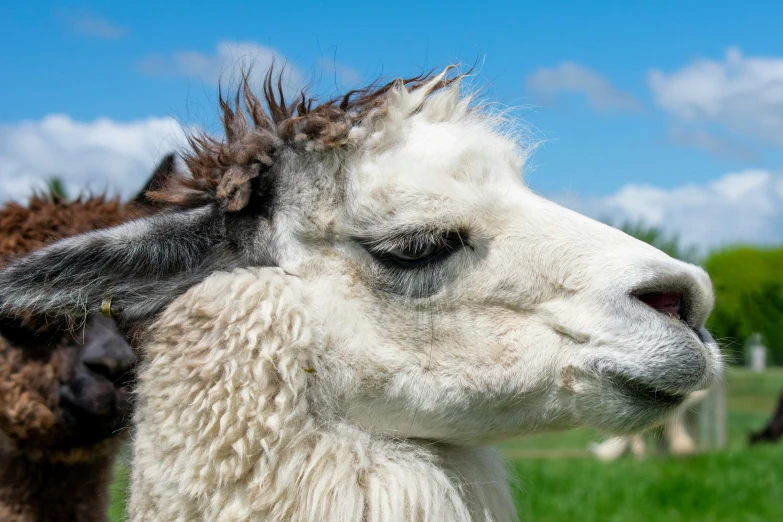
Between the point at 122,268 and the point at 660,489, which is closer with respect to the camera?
the point at 122,268

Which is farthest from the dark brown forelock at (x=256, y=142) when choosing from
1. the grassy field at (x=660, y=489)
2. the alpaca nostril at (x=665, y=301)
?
the grassy field at (x=660, y=489)

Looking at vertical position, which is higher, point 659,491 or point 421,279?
point 659,491

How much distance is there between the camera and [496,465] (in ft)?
8.28

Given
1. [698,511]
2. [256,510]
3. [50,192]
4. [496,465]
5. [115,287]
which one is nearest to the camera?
[256,510]

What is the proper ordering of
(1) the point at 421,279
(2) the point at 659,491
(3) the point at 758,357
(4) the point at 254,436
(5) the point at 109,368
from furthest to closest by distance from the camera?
(3) the point at 758,357, (2) the point at 659,491, (5) the point at 109,368, (1) the point at 421,279, (4) the point at 254,436

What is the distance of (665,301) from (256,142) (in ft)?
3.92

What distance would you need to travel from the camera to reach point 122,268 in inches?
88.2

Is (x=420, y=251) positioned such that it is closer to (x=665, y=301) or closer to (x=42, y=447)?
(x=665, y=301)

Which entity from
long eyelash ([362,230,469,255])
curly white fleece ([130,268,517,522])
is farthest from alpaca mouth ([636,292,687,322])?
A: curly white fleece ([130,268,517,522])

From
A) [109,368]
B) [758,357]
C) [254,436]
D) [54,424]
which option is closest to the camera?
[254,436]

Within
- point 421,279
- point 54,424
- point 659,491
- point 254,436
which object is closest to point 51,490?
point 54,424

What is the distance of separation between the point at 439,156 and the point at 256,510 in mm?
1047

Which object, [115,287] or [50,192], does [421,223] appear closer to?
[115,287]

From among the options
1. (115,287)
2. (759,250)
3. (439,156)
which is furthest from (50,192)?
(759,250)
